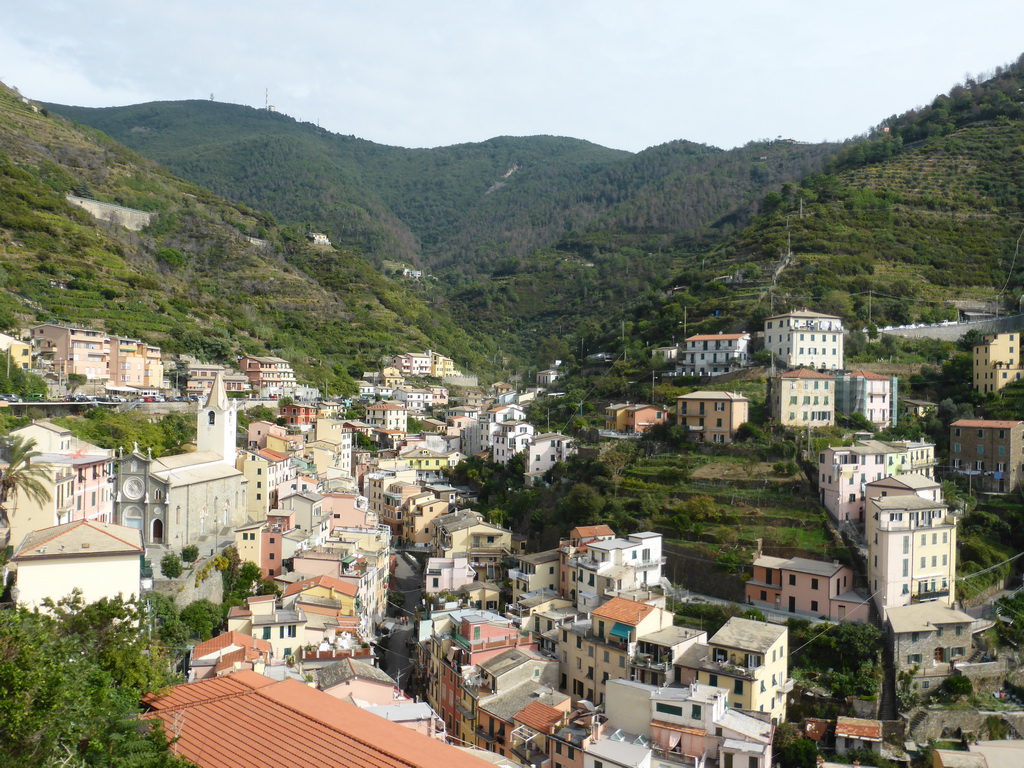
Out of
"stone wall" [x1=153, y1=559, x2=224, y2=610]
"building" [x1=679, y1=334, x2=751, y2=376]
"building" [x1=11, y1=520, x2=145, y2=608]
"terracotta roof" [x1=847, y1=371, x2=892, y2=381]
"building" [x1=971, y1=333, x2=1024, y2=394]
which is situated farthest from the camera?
"building" [x1=679, y1=334, x2=751, y2=376]

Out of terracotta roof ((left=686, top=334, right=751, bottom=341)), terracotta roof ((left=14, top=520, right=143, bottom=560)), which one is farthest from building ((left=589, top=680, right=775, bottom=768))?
terracotta roof ((left=686, top=334, right=751, bottom=341))

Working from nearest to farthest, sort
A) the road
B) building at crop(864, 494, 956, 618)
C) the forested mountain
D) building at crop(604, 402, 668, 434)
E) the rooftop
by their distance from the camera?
the rooftop → building at crop(864, 494, 956, 618) → the road → building at crop(604, 402, 668, 434) → the forested mountain

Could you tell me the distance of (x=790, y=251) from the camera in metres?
61.6

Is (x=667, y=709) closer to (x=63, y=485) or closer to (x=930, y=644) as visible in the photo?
(x=930, y=644)

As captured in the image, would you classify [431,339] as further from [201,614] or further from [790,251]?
[201,614]

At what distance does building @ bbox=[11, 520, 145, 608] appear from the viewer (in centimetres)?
2175

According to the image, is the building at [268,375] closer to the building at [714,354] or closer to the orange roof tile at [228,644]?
the building at [714,354]

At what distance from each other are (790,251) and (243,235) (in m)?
64.3

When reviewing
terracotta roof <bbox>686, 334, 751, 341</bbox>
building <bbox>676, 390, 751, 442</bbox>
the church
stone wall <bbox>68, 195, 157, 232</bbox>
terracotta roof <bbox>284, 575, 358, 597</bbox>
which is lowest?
terracotta roof <bbox>284, 575, 358, 597</bbox>

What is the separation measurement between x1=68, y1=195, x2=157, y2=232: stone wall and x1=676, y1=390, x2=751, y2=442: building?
64.4m

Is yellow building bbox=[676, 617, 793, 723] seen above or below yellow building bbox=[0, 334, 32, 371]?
below

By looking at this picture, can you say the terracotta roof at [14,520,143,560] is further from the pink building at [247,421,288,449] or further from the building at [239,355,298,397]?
the building at [239,355,298,397]

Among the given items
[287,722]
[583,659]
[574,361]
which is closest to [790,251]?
[574,361]

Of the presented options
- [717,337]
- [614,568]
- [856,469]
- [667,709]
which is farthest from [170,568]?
[717,337]
